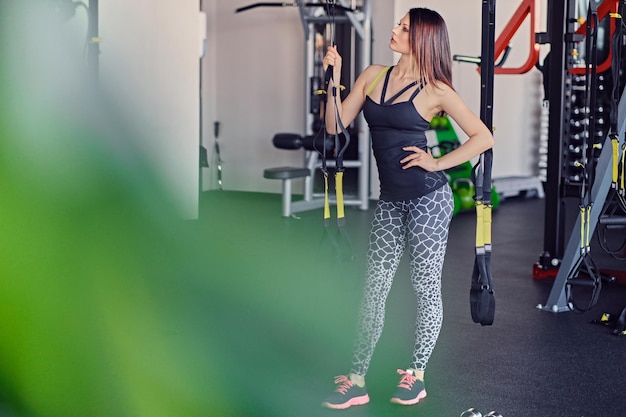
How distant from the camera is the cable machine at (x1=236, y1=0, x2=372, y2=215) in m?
7.55

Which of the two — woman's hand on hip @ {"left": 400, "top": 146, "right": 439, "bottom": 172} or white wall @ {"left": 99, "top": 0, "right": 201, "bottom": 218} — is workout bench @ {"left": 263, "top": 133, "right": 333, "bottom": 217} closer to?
white wall @ {"left": 99, "top": 0, "right": 201, "bottom": 218}

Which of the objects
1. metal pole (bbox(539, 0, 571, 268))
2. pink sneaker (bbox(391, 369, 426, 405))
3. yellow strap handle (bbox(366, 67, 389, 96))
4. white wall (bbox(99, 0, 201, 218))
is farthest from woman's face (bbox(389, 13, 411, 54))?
white wall (bbox(99, 0, 201, 218))

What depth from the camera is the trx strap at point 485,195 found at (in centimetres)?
274

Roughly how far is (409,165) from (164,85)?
12.1 ft

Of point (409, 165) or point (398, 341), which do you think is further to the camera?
point (398, 341)

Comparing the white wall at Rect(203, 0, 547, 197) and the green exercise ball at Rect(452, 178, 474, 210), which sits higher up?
the white wall at Rect(203, 0, 547, 197)

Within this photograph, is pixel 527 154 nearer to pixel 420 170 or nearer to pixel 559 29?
pixel 559 29

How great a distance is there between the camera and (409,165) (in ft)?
8.85

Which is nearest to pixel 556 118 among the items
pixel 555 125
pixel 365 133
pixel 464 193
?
pixel 555 125

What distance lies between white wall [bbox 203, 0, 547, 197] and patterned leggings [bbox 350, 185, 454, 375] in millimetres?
5575

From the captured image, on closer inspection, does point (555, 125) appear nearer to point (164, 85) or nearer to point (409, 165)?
point (409, 165)

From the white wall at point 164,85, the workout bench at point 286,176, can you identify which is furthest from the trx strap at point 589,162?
the workout bench at point 286,176

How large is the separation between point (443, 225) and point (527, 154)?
7196 mm

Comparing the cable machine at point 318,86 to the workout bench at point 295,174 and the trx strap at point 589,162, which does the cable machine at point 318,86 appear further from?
the trx strap at point 589,162
